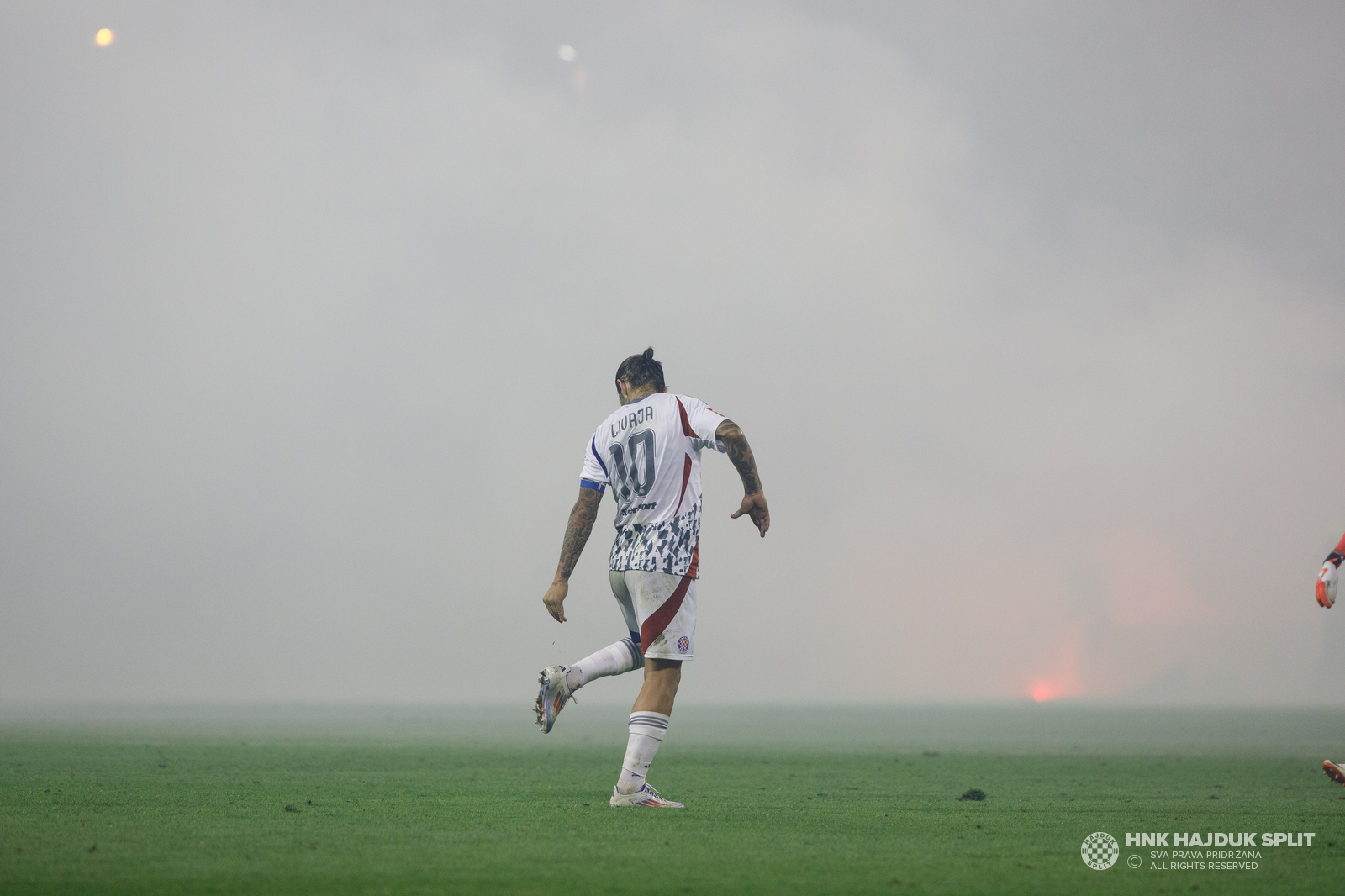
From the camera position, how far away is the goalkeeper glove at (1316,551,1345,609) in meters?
5.42

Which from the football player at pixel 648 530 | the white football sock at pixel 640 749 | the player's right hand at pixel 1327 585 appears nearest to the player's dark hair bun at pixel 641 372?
the football player at pixel 648 530

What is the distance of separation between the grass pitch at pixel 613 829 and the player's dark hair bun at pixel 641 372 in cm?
211

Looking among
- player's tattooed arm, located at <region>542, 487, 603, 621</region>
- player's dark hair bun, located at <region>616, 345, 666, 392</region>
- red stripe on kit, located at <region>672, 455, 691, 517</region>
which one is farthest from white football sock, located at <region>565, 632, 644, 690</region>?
player's dark hair bun, located at <region>616, 345, 666, 392</region>

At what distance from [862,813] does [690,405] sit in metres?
2.14

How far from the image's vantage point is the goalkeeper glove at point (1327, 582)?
542cm

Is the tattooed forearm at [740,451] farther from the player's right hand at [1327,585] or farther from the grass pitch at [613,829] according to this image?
the player's right hand at [1327,585]

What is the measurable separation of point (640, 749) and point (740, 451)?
1.49 metres

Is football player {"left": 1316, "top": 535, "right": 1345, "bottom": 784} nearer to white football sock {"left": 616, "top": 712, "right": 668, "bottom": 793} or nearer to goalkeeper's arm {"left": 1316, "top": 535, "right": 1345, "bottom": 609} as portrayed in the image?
goalkeeper's arm {"left": 1316, "top": 535, "right": 1345, "bottom": 609}

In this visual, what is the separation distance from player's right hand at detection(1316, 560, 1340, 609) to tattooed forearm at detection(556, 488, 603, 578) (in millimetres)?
3712

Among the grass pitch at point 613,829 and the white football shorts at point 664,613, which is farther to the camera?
the white football shorts at point 664,613

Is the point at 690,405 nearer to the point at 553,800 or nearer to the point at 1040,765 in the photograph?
the point at 553,800

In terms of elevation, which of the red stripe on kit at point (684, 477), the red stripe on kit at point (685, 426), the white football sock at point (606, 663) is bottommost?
the white football sock at point (606, 663)

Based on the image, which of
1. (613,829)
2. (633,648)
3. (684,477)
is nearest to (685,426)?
(684,477)

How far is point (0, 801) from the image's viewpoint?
5.37 metres
